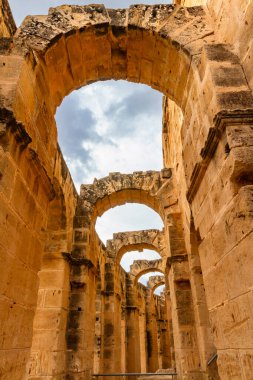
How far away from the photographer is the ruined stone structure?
2.17m

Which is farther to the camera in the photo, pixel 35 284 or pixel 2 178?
pixel 35 284

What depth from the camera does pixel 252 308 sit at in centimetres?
175

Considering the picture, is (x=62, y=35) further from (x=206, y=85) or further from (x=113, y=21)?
(x=206, y=85)

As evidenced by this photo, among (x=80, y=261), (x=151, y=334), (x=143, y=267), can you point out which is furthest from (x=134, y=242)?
(x=151, y=334)

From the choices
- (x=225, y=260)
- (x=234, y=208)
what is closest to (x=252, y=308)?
(x=225, y=260)

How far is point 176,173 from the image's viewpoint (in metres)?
6.74

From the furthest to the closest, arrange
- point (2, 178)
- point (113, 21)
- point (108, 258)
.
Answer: point (108, 258) → point (113, 21) → point (2, 178)

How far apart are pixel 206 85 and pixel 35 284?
271 centimetres

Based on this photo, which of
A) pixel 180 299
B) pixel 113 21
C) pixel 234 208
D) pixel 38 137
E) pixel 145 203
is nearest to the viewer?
pixel 234 208

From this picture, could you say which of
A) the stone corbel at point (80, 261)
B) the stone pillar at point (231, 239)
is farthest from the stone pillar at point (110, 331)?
the stone pillar at point (231, 239)

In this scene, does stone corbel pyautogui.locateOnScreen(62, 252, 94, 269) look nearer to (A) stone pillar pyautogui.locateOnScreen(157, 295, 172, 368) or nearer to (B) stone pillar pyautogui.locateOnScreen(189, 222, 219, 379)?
(B) stone pillar pyautogui.locateOnScreen(189, 222, 219, 379)

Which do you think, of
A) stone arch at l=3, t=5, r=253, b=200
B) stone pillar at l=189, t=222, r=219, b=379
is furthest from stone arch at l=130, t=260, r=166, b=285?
stone arch at l=3, t=5, r=253, b=200

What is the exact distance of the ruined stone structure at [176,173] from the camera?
2166mm

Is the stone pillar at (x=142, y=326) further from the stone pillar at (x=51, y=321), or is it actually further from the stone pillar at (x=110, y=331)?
the stone pillar at (x=51, y=321)
